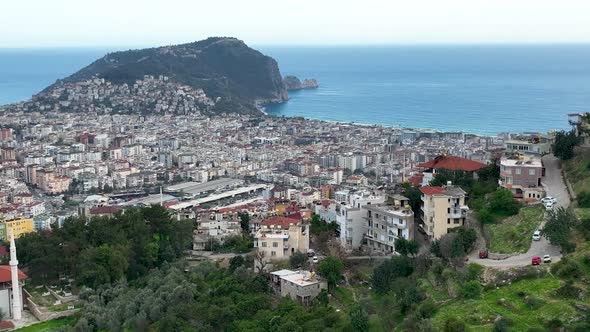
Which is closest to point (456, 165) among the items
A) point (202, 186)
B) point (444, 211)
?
point (444, 211)

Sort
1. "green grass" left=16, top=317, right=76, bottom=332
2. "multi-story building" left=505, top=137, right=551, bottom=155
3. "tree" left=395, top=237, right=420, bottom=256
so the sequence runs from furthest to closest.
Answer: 1. "multi-story building" left=505, top=137, right=551, bottom=155
2. "green grass" left=16, top=317, right=76, bottom=332
3. "tree" left=395, top=237, right=420, bottom=256

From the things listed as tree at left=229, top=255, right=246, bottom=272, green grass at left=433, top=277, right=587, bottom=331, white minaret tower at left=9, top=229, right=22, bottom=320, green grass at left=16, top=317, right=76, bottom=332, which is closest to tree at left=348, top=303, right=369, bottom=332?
green grass at left=433, top=277, right=587, bottom=331

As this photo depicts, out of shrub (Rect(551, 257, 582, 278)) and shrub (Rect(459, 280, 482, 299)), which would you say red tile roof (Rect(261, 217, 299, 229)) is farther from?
shrub (Rect(551, 257, 582, 278))

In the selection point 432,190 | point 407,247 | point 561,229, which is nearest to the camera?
point 561,229

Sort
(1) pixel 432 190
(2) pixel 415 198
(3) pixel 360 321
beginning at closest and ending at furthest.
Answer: (3) pixel 360 321, (1) pixel 432 190, (2) pixel 415 198

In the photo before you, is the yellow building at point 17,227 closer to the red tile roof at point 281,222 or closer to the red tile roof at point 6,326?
the red tile roof at point 6,326

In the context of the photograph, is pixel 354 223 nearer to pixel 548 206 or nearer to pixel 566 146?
pixel 548 206
